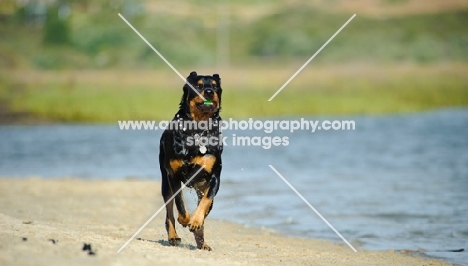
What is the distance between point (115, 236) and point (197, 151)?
1.78m

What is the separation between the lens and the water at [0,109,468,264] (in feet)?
40.0

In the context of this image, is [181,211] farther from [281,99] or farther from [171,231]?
[281,99]

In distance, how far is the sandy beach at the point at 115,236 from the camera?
7285 mm

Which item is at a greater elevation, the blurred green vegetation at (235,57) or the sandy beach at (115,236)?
the blurred green vegetation at (235,57)

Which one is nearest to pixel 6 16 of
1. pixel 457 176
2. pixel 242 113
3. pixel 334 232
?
pixel 242 113

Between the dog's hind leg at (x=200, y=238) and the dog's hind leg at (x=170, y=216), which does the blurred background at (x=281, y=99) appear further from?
the dog's hind leg at (x=200, y=238)

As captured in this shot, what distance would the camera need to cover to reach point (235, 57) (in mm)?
84562

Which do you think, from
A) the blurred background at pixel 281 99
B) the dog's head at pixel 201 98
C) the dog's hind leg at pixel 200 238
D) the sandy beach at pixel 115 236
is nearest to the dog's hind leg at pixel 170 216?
the sandy beach at pixel 115 236

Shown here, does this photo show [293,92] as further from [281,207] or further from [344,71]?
[281,207]

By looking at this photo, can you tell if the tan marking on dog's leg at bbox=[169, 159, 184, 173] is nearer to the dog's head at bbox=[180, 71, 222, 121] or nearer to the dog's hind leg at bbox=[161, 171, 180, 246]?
the dog's hind leg at bbox=[161, 171, 180, 246]

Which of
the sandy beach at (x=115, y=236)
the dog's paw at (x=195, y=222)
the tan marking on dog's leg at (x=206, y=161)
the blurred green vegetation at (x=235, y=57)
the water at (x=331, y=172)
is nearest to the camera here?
the sandy beach at (x=115, y=236)

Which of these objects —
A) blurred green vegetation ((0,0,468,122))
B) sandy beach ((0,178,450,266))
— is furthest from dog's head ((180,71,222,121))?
blurred green vegetation ((0,0,468,122))

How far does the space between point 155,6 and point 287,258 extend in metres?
96.6

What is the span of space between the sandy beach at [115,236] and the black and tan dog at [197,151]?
15.7 inches
